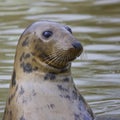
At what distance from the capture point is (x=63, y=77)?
7188 mm

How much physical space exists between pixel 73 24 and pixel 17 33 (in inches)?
40.6

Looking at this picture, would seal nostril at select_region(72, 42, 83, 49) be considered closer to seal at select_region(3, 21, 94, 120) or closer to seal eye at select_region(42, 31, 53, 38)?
seal at select_region(3, 21, 94, 120)

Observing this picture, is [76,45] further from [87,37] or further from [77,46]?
[87,37]

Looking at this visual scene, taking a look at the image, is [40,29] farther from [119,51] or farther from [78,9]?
[78,9]

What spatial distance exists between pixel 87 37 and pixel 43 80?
17.2 ft

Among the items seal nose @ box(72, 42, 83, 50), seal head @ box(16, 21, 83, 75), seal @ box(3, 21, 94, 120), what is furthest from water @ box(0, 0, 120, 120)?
seal nose @ box(72, 42, 83, 50)

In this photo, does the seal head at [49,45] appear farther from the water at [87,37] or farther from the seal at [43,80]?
the water at [87,37]

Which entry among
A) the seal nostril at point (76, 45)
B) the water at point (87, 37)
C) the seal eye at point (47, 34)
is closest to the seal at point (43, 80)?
the seal eye at point (47, 34)

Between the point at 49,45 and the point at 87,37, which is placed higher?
the point at 49,45

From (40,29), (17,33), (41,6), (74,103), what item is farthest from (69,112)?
(41,6)

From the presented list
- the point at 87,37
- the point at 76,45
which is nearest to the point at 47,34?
the point at 76,45

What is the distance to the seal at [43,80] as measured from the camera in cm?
704

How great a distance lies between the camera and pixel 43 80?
7.14 meters

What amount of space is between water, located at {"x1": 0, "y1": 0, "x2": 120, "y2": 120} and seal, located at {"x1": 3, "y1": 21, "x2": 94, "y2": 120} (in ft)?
4.80
